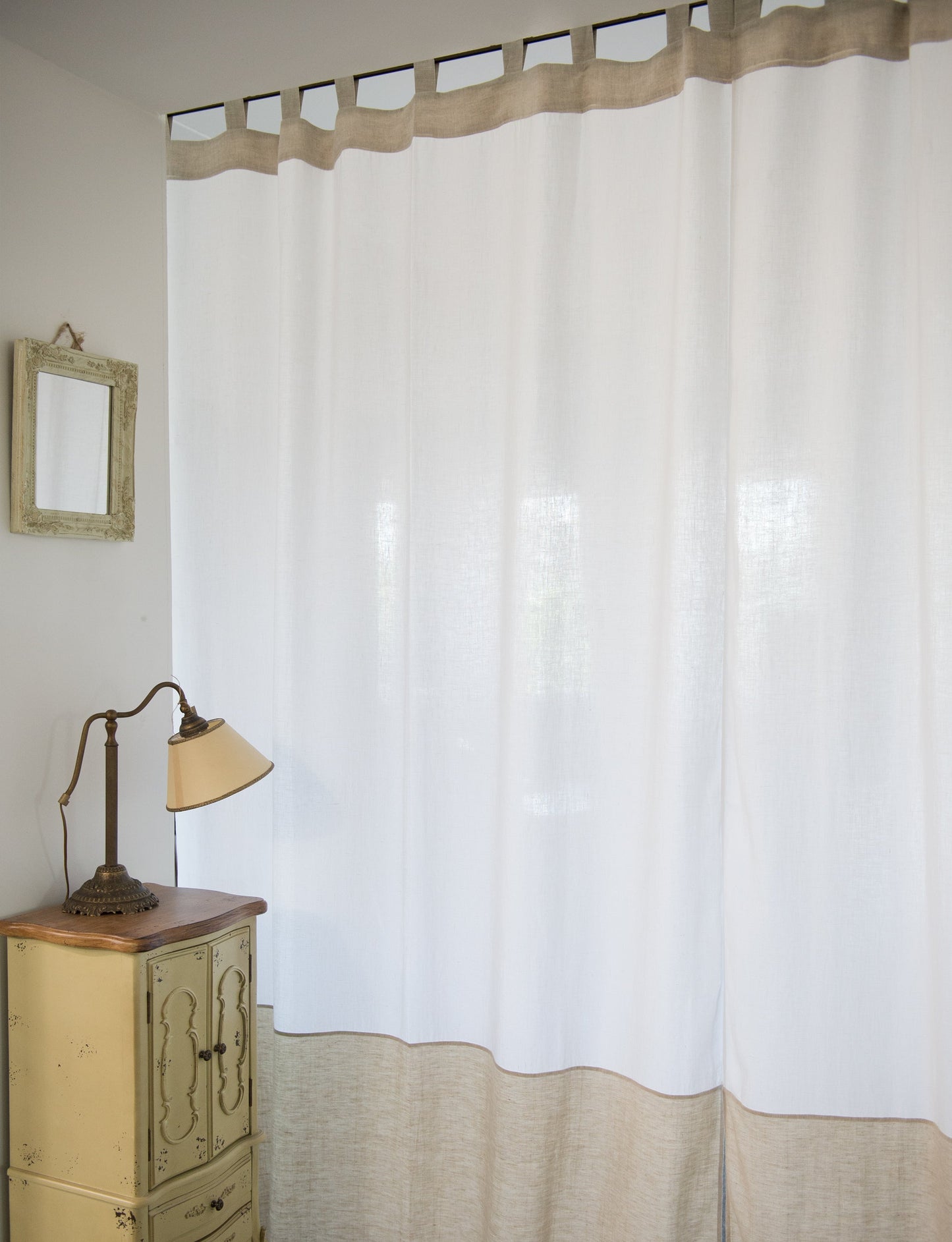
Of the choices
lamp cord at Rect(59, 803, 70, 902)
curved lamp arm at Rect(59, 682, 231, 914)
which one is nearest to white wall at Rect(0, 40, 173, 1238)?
lamp cord at Rect(59, 803, 70, 902)

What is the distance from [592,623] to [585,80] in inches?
42.9

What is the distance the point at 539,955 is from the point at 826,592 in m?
0.91

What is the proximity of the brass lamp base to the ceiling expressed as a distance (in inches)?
63.6

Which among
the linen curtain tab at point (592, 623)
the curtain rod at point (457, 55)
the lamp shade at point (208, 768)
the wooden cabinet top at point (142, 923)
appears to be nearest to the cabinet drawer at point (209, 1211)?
the linen curtain tab at point (592, 623)

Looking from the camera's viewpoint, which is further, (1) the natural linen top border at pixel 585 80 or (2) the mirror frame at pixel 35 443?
(2) the mirror frame at pixel 35 443

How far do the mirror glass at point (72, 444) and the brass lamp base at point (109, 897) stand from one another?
0.74 metres

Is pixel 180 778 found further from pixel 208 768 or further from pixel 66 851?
pixel 66 851

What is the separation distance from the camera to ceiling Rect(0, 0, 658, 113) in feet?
5.95

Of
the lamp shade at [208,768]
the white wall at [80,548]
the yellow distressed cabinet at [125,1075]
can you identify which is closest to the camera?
the yellow distressed cabinet at [125,1075]

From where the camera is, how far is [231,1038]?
1.91m

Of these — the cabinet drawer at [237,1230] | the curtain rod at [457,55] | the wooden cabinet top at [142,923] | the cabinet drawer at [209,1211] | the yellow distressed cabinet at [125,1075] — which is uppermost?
the curtain rod at [457,55]

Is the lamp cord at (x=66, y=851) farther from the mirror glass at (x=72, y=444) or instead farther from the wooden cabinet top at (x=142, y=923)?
the mirror glass at (x=72, y=444)

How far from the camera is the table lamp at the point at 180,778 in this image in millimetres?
1817

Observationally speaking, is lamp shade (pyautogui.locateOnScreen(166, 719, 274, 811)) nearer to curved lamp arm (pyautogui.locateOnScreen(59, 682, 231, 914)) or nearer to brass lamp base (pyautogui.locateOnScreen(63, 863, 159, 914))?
curved lamp arm (pyautogui.locateOnScreen(59, 682, 231, 914))
